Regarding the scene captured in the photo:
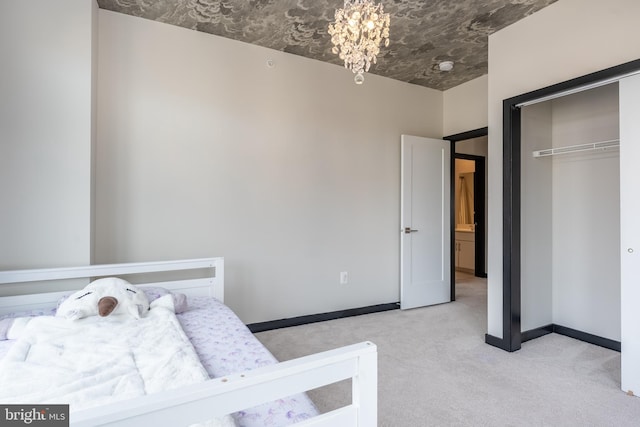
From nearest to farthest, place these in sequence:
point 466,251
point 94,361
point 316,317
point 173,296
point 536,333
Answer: point 94,361 → point 173,296 → point 536,333 → point 316,317 → point 466,251

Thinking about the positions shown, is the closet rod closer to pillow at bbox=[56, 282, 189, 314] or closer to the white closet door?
the white closet door

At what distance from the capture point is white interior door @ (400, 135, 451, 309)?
3.83 metres

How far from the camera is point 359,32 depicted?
178 centimetres

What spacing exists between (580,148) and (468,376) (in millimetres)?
2093

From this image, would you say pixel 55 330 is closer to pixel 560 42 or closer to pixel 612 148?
pixel 560 42

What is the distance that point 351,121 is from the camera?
11.8ft

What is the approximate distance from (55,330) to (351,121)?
3.00 m

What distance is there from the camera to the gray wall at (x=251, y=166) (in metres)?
2.63

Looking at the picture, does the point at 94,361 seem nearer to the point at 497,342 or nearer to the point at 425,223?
the point at 497,342

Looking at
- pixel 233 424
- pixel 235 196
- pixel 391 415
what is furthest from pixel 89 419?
pixel 235 196

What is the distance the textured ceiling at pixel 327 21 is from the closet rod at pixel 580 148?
1.10m

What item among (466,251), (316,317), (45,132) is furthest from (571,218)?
(45,132)

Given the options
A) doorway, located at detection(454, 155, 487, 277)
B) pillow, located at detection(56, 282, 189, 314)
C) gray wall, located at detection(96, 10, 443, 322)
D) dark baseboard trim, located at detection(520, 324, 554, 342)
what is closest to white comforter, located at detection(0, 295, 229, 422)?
pillow, located at detection(56, 282, 189, 314)

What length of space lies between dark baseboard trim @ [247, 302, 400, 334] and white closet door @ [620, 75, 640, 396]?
2.06 m
